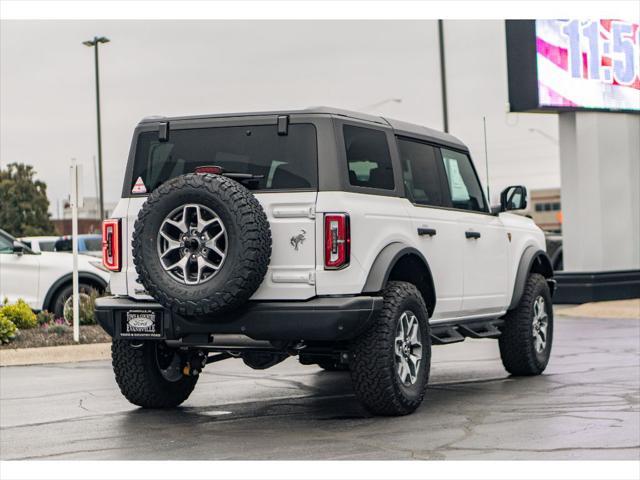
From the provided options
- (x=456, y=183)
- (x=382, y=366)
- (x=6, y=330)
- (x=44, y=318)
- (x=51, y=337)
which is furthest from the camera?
(x=44, y=318)

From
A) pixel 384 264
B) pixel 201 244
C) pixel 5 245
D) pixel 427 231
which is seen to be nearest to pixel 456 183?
pixel 427 231

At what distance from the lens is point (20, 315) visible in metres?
15.6

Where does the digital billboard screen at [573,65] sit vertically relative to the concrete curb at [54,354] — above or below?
above

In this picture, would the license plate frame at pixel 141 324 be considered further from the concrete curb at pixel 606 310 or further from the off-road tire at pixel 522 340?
the concrete curb at pixel 606 310

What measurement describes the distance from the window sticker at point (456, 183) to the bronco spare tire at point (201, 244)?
2.69 metres

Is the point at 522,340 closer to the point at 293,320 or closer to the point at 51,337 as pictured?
the point at 293,320

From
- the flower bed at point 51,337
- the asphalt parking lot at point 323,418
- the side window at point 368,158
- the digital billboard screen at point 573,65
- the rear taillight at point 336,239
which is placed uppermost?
the digital billboard screen at point 573,65

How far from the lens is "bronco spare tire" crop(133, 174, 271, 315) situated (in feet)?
25.9

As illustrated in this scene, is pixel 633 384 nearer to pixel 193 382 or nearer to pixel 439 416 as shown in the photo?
pixel 439 416

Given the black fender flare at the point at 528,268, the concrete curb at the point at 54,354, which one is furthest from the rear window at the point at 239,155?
the concrete curb at the point at 54,354

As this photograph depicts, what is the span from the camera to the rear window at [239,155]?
27.5 ft

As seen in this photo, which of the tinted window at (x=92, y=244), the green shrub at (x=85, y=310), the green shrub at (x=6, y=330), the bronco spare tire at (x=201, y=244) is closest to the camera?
the bronco spare tire at (x=201, y=244)

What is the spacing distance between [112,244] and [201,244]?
3.56 feet

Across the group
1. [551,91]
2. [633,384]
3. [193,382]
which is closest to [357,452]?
[193,382]
